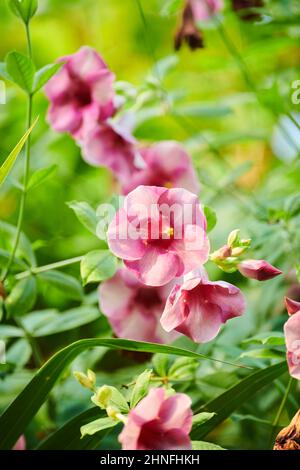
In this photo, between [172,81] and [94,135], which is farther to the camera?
[172,81]

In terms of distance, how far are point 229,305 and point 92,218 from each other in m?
0.18

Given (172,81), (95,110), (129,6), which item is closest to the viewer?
(95,110)

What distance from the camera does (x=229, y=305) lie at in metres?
0.62

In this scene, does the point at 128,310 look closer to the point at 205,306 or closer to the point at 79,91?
the point at 205,306

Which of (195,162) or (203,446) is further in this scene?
(195,162)

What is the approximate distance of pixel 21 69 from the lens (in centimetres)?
73

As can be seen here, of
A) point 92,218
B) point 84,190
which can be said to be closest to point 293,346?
point 92,218

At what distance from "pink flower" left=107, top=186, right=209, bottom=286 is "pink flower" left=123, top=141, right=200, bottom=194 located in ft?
0.94

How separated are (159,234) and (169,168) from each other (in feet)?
0.97

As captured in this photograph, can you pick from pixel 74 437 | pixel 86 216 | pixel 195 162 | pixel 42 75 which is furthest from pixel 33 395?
pixel 195 162

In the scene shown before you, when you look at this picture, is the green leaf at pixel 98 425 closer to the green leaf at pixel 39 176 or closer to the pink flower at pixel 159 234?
the pink flower at pixel 159 234

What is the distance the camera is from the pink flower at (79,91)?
86 centimetres

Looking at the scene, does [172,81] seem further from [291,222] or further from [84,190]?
[291,222]
